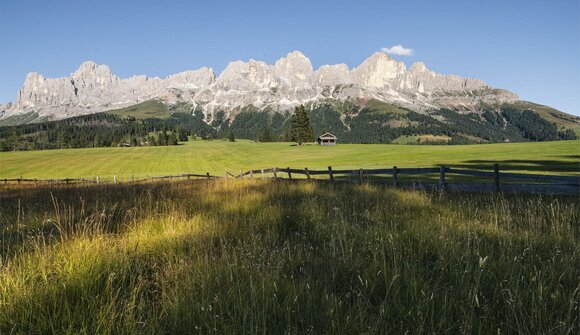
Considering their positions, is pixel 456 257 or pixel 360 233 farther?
pixel 360 233

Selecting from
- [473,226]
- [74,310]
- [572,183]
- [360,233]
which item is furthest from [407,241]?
[572,183]

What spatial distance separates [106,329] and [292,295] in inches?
56.1

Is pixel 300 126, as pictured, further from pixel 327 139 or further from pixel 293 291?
pixel 293 291

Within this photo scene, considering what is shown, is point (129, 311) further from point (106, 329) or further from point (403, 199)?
point (403, 199)

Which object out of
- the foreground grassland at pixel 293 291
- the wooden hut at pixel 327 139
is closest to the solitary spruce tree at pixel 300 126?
the wooden hut at pixel 327 139

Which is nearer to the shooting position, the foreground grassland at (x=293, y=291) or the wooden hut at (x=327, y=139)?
the foreground grassland at (x=293, y=291)

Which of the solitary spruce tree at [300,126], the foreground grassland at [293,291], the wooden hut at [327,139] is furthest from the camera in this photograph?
the wooden hut at [327,139]

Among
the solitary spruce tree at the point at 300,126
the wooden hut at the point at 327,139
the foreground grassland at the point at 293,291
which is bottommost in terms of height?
the foreground grassland at the point at 293,291

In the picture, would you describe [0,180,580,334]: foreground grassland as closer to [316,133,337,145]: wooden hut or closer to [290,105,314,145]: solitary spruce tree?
[290,105,314,145]: solitary spruce tree

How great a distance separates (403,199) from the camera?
906 cm

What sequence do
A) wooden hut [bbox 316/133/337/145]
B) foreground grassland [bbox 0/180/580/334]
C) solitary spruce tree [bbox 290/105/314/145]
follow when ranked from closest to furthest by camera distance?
foreground grassland [bbox 0/180/580/334] → solitary spruce tree [bbox 290/105/314/145] → wooden hut [bbox 316/133/337/145]

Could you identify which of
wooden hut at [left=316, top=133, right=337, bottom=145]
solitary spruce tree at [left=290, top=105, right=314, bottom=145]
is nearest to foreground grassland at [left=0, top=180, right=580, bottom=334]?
solitary spruce tree at [left=290, top=105, right=314, bottom=145]

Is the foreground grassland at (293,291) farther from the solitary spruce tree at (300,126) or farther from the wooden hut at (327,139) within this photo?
the wooden hut at (327,139)

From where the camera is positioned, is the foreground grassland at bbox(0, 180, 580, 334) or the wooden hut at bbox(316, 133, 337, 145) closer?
the foreground grassland at bbox(0, 180, 580, 334)
